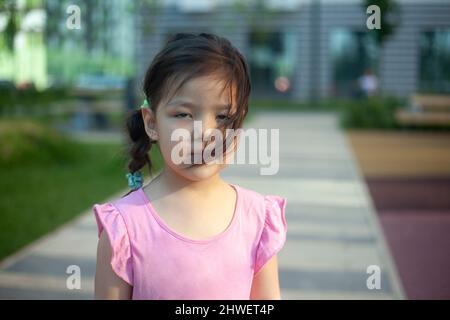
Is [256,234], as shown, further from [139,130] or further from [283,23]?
[283,23]

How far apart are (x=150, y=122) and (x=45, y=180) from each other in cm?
714

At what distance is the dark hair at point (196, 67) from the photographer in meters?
1.79

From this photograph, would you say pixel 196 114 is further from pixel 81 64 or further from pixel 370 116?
pixel 81 64

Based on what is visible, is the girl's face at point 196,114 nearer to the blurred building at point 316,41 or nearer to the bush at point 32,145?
the bush at point 32,145

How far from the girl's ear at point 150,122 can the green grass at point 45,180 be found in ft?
8.47

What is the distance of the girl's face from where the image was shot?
→ 5.82 ft

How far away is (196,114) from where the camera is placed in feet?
5.83

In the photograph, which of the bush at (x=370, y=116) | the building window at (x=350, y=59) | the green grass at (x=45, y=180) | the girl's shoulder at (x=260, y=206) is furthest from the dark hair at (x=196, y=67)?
the building window at (x=350, y=59)

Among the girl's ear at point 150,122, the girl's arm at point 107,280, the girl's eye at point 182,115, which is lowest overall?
the girl's arm at point 107,280

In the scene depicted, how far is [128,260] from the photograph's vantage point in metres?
1.79

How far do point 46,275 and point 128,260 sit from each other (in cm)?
315

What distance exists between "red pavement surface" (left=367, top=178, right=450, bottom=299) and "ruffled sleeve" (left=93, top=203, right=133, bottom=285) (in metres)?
2.97
